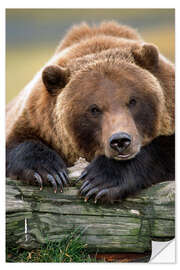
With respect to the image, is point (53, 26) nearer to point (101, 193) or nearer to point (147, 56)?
point (147, 56)

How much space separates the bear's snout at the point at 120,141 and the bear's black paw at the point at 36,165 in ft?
2.57

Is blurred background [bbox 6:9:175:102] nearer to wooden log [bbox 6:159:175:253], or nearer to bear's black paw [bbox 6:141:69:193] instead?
bear's black paw [bbox 6:141:69:193]

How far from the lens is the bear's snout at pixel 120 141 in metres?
4.52

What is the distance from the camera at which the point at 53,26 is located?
5.99 metres

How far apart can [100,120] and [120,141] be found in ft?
1.96

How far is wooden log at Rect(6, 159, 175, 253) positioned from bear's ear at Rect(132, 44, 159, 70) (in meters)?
1.50

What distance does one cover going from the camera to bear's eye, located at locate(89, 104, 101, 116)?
5094mm

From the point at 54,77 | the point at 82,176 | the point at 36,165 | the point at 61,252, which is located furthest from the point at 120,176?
the point at 54,77

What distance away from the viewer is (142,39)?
6.23m

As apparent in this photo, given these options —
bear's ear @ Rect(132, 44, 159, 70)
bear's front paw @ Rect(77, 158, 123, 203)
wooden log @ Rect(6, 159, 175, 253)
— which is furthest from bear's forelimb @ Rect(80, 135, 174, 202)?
bear's ear @ Rect(132, 44, 159, 70)

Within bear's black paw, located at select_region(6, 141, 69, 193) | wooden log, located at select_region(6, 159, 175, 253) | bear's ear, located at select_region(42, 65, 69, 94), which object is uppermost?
bear's ear, located at select_region(42, 65, 69, 94)
